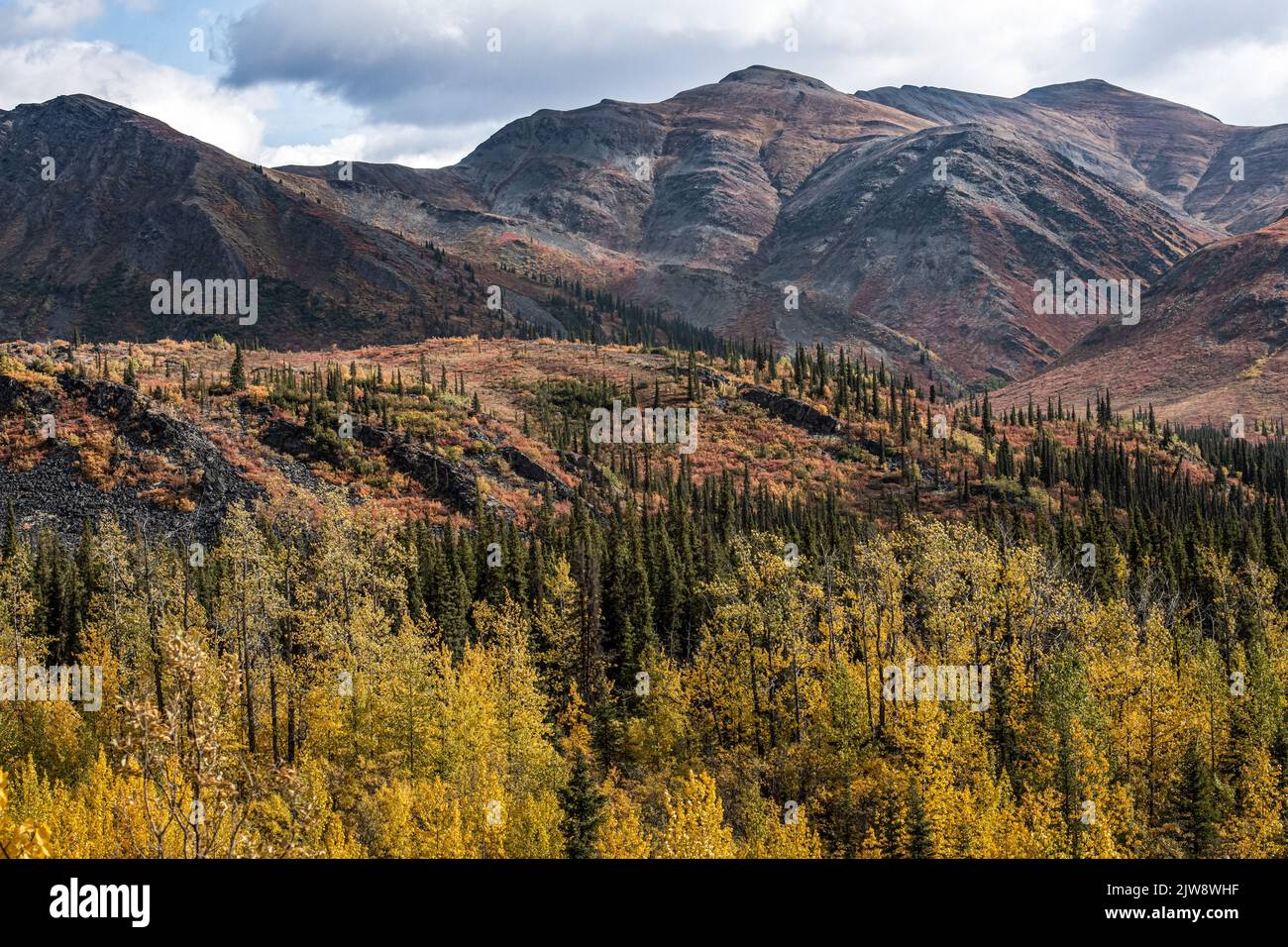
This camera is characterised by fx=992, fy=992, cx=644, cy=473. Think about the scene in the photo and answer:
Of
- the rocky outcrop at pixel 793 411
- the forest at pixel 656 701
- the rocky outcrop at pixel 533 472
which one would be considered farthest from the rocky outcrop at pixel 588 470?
the rocky outcrop at pixel 793 411

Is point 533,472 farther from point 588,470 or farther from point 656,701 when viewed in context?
point 656,701

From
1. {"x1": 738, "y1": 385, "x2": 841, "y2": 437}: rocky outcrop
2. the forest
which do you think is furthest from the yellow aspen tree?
{"x1": 738, "y1": 385, "x2": 841, "y2": 437}: rocky outcrop

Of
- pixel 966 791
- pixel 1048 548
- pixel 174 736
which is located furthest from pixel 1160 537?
pixel 174 736

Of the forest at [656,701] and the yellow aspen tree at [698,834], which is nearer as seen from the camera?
the yellow aspen tree at [698,834]

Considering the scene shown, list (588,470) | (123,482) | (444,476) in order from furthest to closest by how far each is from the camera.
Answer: (588,470)
(444,476)
(123,482)

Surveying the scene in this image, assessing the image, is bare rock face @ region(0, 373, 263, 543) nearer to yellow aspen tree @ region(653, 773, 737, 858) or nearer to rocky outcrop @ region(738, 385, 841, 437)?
yellow aspen tree @ region(653, 773, 737, 858)

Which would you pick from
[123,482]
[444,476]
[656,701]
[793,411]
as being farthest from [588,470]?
[656,701]

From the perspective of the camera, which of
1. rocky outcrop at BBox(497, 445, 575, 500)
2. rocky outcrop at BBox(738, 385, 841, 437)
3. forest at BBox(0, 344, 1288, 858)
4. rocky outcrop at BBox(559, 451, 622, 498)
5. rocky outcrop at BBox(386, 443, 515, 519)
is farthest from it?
rocky outcrop at BBox(738, 385, 841, 437)

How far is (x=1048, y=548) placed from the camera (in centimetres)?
9106

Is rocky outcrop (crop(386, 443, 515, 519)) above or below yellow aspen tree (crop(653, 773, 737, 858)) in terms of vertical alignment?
above

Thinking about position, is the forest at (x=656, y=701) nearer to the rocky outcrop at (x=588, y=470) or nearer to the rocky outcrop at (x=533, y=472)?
the rocky outcrop at (x=533, y=472)

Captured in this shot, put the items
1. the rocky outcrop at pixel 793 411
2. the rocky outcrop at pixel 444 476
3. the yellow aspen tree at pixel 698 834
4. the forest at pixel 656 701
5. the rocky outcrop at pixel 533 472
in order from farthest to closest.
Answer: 1. the rocky outcrop at pixel 793 411
2. the rocky outcrop at pixel 533 472
3. the rocky outcrop at pixel 444 476
4. the forest at pixel 656 701
5. the yellow aspen tree at pixel 698 834
